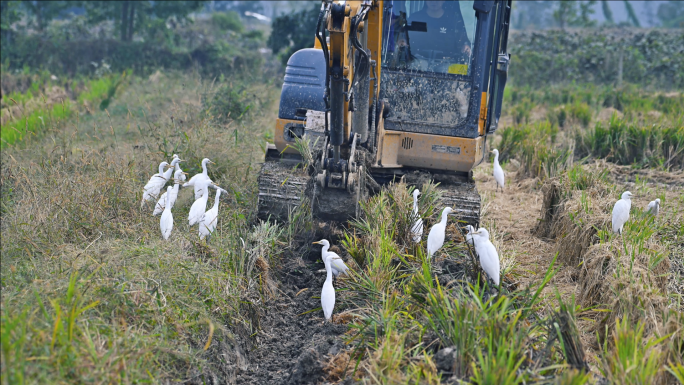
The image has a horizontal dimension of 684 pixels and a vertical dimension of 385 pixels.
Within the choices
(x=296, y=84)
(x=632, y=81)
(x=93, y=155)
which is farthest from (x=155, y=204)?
(x=632, y=81)

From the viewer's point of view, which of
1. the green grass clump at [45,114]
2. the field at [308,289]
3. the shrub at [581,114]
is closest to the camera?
the field at [308,289]

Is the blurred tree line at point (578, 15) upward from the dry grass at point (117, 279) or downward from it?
upward

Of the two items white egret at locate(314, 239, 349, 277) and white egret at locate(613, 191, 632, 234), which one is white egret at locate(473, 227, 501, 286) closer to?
white egret at locate(314, 239, 349, 277)

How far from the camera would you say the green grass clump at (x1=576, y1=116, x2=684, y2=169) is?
10.3 m

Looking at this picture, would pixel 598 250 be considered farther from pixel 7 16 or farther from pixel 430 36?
pixel 7 16

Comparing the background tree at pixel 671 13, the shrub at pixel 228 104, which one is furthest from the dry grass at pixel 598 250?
the background tree at pixel 671 13

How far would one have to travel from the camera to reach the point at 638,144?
10750 millimetres

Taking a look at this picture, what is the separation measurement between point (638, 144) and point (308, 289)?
780 centimetres

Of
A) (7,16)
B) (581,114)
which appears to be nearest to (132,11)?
(7,16)

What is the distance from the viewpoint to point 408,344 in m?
3.95

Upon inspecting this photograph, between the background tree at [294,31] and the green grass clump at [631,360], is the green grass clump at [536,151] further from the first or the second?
the background tree at [294,31]

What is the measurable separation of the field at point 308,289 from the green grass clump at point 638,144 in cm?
228

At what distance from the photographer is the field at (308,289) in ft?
11.3

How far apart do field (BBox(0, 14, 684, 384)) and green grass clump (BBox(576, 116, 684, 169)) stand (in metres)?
2.28
